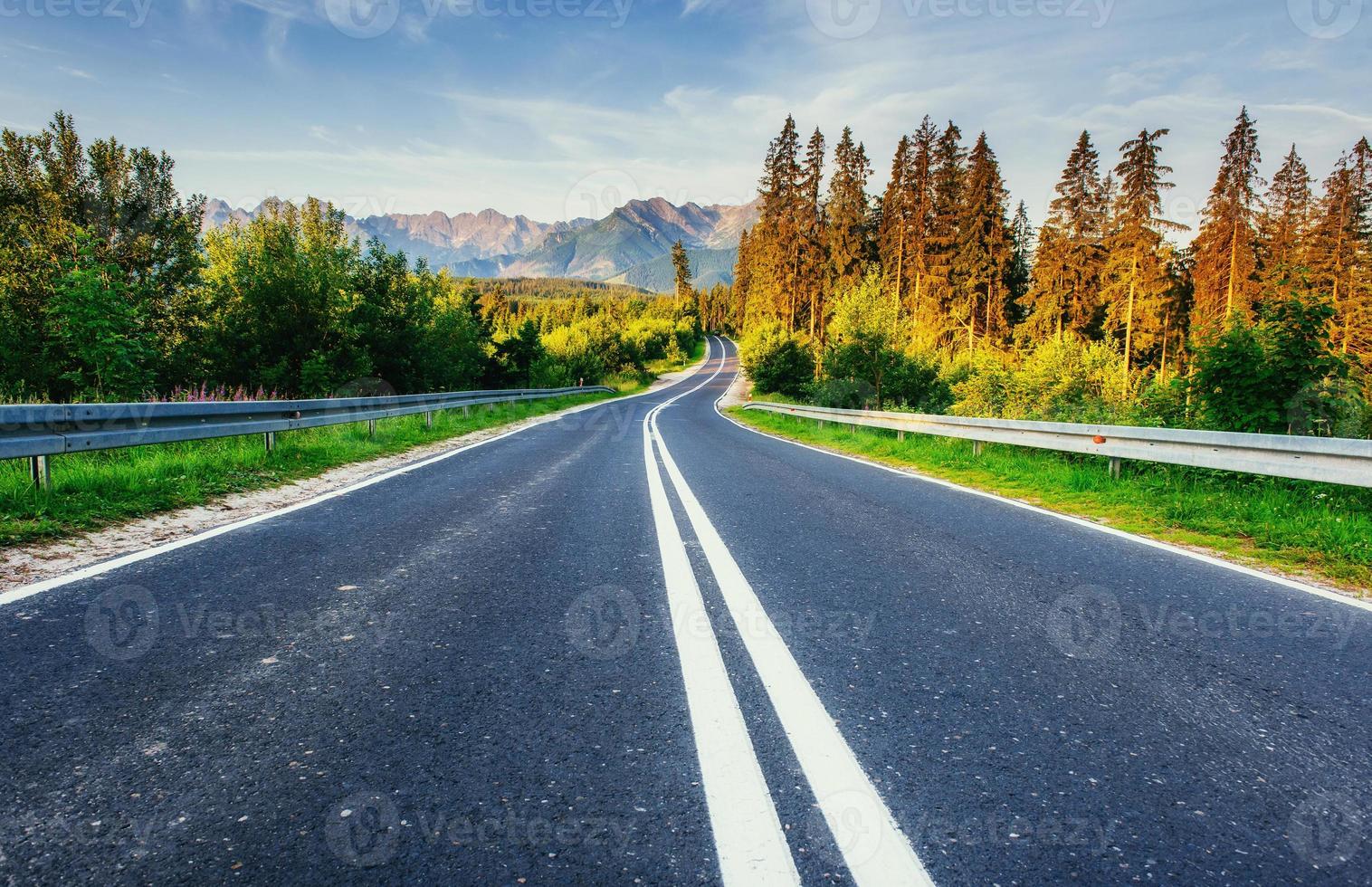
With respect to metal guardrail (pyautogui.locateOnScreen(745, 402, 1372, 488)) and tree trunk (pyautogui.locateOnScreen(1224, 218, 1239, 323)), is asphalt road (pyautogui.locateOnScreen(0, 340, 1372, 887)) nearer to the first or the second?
metal guardrail (pyautogui.locateOnScreen(745, 402, 1372, 488))

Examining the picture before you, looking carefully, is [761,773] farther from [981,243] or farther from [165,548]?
[981,243]

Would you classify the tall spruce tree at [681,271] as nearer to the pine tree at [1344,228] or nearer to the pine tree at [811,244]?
the pine tree at [811,244]

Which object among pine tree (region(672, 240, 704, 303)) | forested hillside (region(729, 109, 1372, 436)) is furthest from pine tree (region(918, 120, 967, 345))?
pine tree (region(672, 240, 704, 303))

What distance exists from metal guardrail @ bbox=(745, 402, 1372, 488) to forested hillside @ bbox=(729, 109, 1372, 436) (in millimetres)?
1754

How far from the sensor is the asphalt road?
162 cm

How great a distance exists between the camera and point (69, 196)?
25.4 meters

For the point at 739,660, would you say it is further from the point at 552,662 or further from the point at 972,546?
the point at 972,546

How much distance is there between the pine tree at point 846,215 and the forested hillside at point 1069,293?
11 centimetres

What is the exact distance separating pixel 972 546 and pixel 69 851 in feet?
16.6

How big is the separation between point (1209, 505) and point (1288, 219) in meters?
49.8

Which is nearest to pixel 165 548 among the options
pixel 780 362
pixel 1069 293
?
pixel 780 362

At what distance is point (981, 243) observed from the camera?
4225 cm

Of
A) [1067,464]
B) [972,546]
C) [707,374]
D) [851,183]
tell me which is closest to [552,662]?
[972,546]

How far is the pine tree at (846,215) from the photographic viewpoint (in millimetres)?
46594
